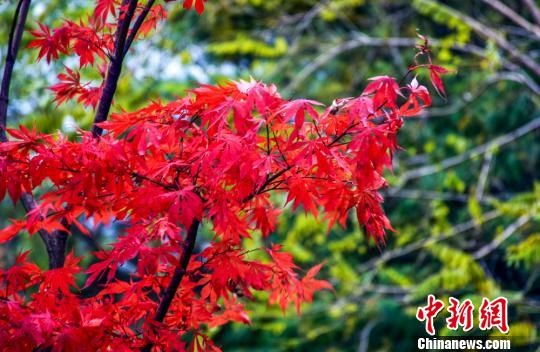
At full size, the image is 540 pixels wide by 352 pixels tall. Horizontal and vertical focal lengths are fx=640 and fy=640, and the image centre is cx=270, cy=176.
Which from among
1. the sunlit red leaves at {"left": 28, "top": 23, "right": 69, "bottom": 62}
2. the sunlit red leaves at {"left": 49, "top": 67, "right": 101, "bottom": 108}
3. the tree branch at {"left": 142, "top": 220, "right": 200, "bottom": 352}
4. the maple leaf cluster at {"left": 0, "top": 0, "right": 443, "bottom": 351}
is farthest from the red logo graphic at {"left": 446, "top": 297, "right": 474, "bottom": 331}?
the sunlit red leaves at {"left": 28, "top": 23, "right": 69, "bottom": 62}

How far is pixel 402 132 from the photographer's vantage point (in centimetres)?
554

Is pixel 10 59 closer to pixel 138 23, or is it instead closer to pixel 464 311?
pixel 138 23

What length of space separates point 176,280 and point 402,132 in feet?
14.0

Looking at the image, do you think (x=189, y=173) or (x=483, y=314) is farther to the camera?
(x=483, y=314)

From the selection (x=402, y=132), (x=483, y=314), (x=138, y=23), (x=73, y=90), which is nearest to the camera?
(x=138, y=23)

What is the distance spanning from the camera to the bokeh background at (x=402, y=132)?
4.29 meters

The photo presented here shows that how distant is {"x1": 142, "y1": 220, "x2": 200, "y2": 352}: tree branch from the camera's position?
1528mm

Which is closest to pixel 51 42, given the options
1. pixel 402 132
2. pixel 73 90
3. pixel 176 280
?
pixel 73 90

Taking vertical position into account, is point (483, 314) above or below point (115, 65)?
below

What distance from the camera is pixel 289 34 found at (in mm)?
5598

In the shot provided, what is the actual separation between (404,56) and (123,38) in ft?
15.3

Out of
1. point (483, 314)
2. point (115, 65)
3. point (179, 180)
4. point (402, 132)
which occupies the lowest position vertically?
point (179, 180)

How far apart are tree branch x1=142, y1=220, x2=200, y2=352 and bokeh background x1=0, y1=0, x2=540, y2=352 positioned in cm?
247

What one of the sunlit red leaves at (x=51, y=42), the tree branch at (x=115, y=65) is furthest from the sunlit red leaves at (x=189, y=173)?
the sunlit red leaves at (x=51, y=42)
